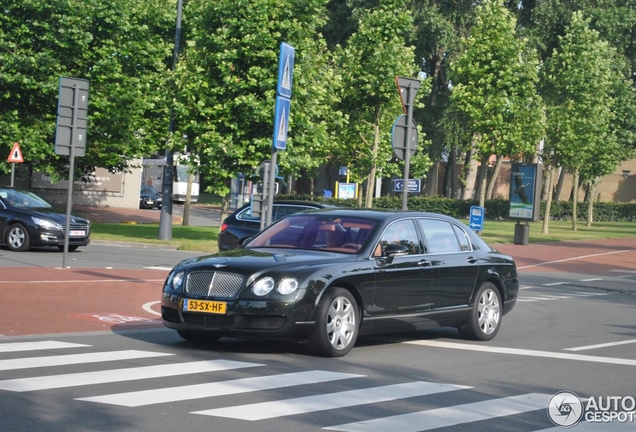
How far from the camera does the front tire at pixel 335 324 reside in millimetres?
10133

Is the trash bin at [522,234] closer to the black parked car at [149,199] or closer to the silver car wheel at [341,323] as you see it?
the black parked car at [149,199]

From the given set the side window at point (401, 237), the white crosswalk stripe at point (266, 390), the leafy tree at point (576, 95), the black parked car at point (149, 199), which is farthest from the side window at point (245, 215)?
the black parked car at point (149, 199)

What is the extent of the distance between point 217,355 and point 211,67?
2106cm

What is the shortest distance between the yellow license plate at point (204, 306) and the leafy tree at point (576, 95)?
41.5 m

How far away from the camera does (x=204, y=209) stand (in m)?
67.6

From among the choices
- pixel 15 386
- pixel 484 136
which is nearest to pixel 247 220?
pixel 15 386

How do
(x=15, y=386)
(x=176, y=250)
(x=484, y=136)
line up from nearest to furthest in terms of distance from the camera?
(x=15, y=386) < (x=176, y=250) < (x=484, y=136)

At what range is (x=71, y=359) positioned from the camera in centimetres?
952

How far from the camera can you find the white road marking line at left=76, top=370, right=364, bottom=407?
761 centimetres

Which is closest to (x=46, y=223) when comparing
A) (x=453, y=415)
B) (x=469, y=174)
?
(x=453, y=415)

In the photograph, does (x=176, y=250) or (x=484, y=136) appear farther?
(x=484, y=136)

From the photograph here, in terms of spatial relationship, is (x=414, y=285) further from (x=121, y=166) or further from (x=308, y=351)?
(x=121, y=166)

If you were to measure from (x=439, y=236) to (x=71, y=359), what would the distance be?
4.78m

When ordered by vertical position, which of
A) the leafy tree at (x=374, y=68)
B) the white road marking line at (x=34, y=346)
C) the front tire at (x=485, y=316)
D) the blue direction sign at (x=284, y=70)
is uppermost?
the leafy tree at (x=374, y=68)
